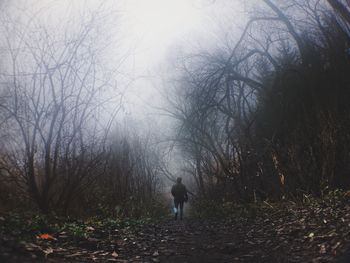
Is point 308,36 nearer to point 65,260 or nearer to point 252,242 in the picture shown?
point 252,242

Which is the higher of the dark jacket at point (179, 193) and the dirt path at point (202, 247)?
the dark jacket at point (179, 193)

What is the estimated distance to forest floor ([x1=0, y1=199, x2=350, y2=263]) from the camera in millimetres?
4074

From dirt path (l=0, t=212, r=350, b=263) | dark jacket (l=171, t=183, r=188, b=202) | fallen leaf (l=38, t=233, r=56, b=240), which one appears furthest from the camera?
dark jacket (l=171, t=183, r=188, b=202)

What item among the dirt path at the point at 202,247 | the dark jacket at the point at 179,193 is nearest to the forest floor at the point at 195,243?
the dirt path at the point at 202,247

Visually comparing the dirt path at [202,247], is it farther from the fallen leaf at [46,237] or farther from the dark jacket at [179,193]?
the dark jacket at [179,193]

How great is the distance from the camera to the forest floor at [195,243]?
4074 mm

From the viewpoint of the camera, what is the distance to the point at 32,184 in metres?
7.95

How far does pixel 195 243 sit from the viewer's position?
6258 millimetres

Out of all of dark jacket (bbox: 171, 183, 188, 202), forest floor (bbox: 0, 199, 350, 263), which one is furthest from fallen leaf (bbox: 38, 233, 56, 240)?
dark jacket (bbox: 171, 183, 188, 202)

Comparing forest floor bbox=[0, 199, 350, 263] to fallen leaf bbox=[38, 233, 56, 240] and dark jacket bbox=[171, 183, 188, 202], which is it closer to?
fallen leaf bbox=[38, 233, 56, 240]

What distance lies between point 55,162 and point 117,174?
5.95 metres

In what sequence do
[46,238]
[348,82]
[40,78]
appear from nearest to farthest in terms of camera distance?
[46,238] → [40,78] → [348,82]

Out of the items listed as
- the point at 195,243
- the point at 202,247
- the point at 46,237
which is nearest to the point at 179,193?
the point at 195,243

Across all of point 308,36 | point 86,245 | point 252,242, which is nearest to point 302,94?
point 308,36
